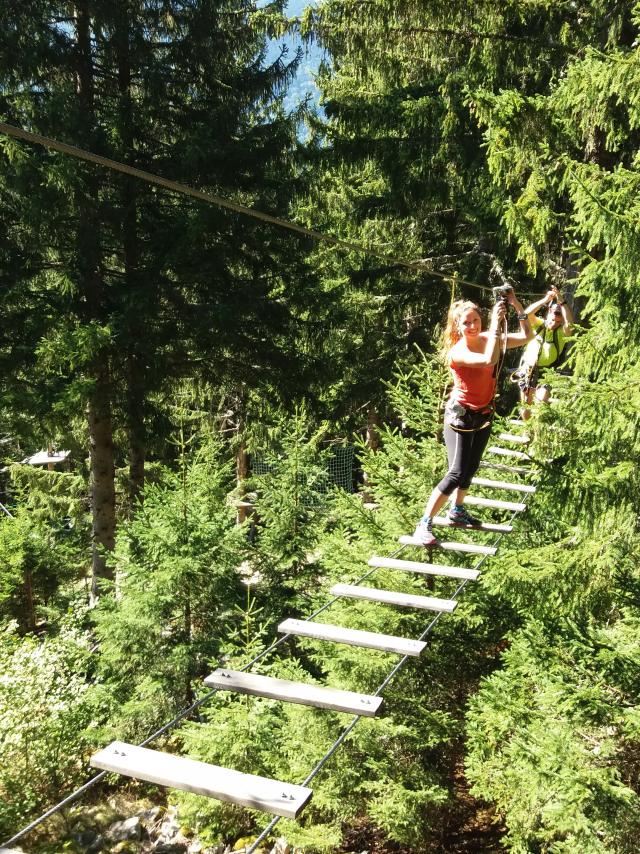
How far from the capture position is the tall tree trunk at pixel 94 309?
34.3ft

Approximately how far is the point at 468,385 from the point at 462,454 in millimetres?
580

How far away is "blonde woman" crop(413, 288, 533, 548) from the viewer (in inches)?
202

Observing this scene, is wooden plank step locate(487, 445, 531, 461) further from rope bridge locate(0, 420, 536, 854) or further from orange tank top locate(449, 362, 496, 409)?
rope bridge locate(0, 420, 536, 854)

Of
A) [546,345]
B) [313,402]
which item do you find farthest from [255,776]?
[313,402]

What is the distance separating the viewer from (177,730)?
8.26m

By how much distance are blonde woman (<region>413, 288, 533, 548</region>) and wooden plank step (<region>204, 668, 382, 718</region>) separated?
2.40 meters

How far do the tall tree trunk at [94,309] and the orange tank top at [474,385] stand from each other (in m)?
6.75

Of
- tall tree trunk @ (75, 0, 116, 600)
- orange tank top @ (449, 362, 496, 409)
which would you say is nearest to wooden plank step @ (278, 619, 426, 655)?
orange tank top @ (449, 362, 496, 409)

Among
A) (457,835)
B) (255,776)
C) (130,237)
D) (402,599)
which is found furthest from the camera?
(130,237)

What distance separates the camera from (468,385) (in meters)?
5.29

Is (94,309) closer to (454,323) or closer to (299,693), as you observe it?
(454,323)

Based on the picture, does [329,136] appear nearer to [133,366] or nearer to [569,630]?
[133,366]

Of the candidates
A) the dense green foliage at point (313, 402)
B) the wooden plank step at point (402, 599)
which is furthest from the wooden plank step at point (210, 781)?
the dense green foliage at point (313, 402)

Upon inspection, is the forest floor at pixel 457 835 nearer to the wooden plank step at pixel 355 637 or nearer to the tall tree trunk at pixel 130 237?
the wooden plank step at pixel 355 637
